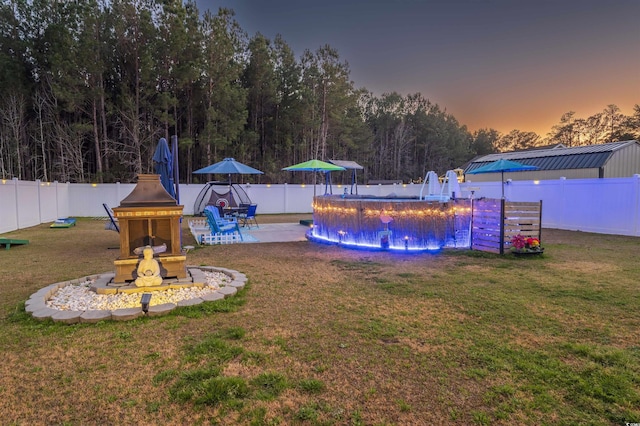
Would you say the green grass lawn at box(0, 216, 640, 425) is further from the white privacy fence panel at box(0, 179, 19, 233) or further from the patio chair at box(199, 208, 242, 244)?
the white privacy fence panel at box(0, 179, 19, 233)

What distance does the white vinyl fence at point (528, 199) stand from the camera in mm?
9203

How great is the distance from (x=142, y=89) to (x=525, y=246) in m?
18.6

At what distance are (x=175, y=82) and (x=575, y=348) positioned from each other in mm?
20879

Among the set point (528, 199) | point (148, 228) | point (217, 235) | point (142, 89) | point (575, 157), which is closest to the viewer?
point (148, 228)

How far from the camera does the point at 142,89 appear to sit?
17484 mm

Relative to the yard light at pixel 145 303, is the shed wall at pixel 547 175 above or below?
above

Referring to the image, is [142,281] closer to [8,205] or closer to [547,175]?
[8,205]

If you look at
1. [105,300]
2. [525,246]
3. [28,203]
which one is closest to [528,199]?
[525,246]

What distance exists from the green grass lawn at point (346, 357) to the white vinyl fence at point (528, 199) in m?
6.09

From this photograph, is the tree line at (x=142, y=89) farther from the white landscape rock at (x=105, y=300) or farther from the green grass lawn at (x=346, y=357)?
the green grass lawn at (x=346, y=357)

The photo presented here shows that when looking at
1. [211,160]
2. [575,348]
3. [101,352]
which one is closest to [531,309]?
[575,348]

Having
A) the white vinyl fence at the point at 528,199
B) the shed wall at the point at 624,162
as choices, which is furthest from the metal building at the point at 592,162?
the white vinyl fence at the point at 528,199

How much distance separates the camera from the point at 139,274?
3.88 meters

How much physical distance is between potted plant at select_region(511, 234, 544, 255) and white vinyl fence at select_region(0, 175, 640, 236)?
331cm
